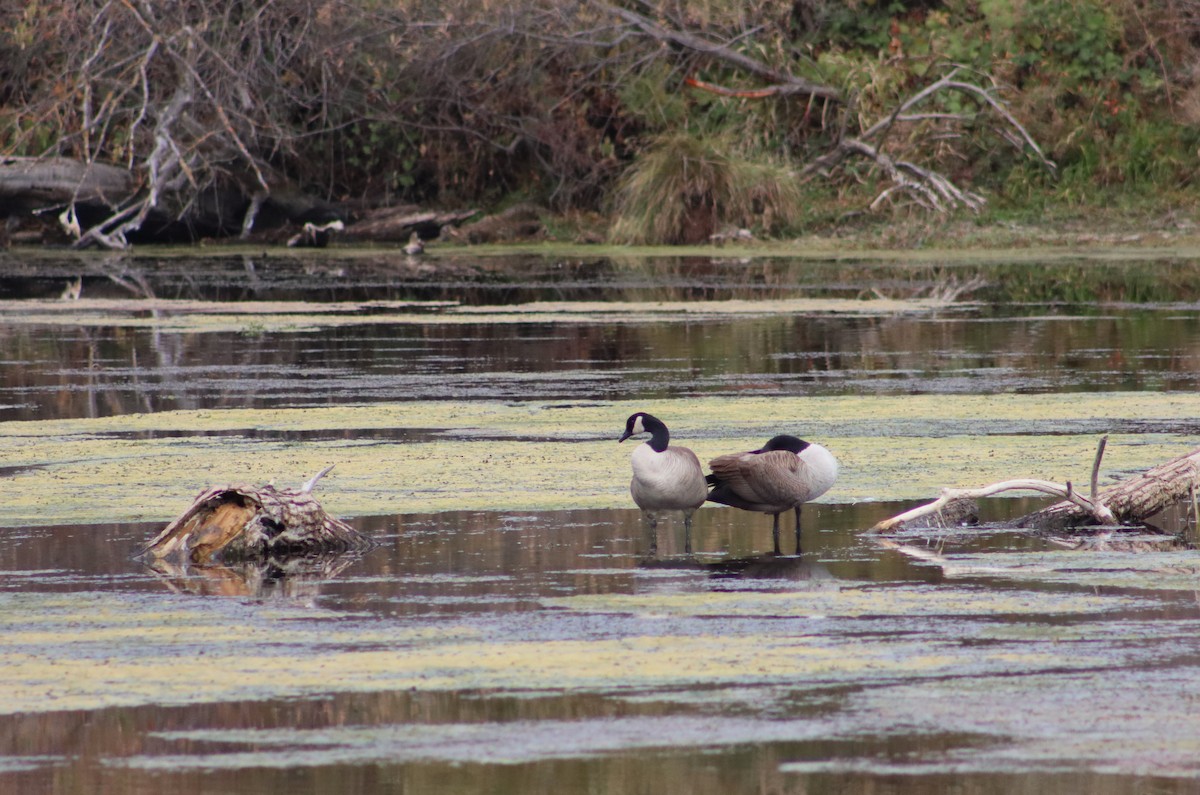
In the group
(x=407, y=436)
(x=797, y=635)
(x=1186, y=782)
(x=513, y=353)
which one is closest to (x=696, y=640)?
(x=797, y=635)

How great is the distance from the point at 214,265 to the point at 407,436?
16039mm

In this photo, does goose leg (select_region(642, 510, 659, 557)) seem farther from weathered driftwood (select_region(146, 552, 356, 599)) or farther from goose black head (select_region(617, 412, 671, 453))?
weathered driftwood (select_region(146, 552, 356, 599))

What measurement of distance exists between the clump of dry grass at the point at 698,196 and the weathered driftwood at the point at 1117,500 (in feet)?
62.9

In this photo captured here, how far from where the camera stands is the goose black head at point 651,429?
7863 mm

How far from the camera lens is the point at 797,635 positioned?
6137 mm

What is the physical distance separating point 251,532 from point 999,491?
3.12 m

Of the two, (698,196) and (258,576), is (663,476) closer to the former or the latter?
(258,576)

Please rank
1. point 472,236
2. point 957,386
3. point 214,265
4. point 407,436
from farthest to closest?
point 472,236 < point 214,265 < point 957,386 < point 407,436

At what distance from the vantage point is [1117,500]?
8.38 meters

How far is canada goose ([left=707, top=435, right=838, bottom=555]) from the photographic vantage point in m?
7.91

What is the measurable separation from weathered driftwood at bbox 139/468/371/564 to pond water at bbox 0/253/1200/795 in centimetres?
20

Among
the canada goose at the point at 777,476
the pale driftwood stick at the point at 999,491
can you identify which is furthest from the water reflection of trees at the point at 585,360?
the canada goose at the point at 777,476

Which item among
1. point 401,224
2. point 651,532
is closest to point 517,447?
point 651,532

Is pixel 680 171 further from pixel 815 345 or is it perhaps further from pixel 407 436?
pixel 407 436
